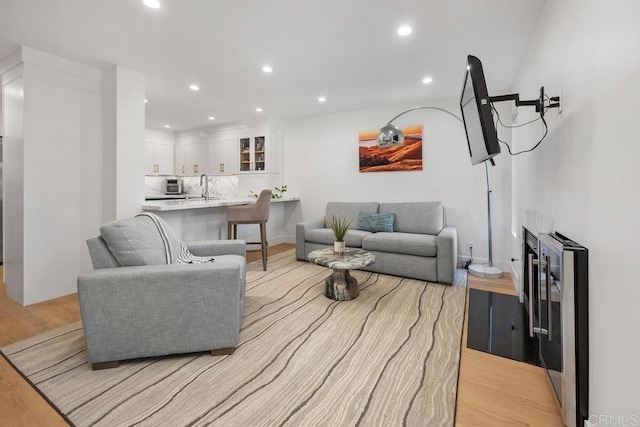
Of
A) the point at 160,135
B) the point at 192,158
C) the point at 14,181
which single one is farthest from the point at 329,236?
the point at 160,135

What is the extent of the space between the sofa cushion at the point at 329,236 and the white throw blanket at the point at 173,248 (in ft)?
6.72

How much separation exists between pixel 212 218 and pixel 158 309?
100 inches

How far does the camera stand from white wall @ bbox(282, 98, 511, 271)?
3.98 meters

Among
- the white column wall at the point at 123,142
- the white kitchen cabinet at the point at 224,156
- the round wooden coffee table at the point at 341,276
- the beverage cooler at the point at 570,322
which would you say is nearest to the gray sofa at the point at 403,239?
the round wooden coffee table at the point at 341,276

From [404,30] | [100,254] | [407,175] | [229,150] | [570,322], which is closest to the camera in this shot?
[570,322]

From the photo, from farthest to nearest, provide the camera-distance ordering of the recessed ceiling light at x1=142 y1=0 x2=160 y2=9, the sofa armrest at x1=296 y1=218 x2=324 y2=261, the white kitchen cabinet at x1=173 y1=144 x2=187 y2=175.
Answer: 1. the white kitchen cabinet at x1=173 y1=144 x2=187 y2=175
2. the sofa armrest at x1=296 y1=218 x2=324 y2=261
3. the recessed ceiling light at x1=142 y1=0 x2=160 y2=9

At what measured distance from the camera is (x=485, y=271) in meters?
3.64

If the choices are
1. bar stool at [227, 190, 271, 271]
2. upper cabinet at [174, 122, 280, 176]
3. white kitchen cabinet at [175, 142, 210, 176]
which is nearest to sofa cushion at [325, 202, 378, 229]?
bar stool at [227, 190, 271, 271]

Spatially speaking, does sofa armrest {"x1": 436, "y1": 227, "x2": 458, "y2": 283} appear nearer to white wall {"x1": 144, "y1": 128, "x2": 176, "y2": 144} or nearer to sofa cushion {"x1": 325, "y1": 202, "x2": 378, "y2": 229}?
sofa cushion {"x1": 325, "y1": 202, "x2": 378, "y2": 229}

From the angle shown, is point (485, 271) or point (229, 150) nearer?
point (485, 271)

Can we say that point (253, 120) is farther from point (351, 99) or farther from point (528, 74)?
point (528, 74)

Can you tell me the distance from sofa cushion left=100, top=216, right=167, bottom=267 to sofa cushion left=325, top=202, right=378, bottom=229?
303 cm

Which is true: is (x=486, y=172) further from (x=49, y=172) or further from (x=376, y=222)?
(x=49, y=172)

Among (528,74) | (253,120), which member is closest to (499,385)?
(528,74)
